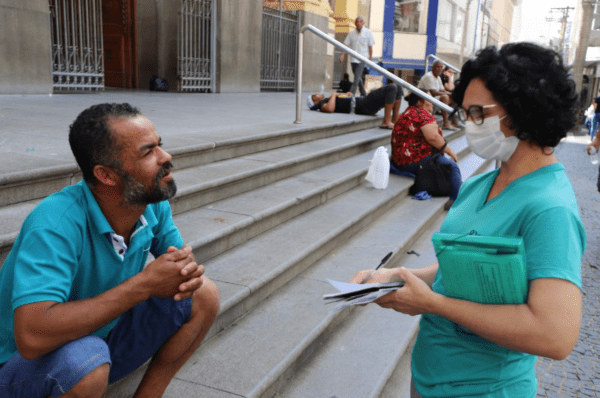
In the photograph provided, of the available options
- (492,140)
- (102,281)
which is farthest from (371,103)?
(492,140)

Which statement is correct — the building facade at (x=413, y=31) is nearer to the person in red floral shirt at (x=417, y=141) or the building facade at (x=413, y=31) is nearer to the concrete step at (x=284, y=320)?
the person in red floral shirt at (x=417, y=141)

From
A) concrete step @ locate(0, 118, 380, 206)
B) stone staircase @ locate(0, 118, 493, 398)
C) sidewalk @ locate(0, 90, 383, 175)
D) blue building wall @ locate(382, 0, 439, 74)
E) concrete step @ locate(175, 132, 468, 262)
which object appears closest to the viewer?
stone staircase @ locate(0, 118, 493, 398)

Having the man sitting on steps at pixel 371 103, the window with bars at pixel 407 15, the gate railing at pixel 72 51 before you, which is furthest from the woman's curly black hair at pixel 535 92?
the window with bars at pixel 407 15

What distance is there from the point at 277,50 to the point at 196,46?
128 inches

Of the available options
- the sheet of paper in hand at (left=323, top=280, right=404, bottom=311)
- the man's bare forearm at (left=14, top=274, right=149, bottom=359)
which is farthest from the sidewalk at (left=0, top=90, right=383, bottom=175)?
the sheet of paper in hand at (left=323, top=280, right=404, bottom=311)

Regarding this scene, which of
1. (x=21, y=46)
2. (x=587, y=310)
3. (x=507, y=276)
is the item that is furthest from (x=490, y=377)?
(x=21, y=46)

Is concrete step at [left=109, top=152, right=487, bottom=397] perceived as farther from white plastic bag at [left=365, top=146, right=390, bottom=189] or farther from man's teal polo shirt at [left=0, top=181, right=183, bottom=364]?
white plastic bag at [left=365, top=146, right=390, bottom=189]

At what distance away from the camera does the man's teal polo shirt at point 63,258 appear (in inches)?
62.4

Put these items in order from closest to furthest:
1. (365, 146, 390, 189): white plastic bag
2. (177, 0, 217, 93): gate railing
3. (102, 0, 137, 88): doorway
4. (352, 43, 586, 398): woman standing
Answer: (352, 43, 586, 398): woman standing → (365, 146, 390, 189): white plastic bag → (177, 0, 217, 93): gate railing → (102, 0, 137, 88): doorway

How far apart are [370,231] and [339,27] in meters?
18.3

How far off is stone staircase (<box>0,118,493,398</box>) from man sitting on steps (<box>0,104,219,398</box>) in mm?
362

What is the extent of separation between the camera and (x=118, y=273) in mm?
1909

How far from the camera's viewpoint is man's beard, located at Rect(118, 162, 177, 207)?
A: 188 centimetres

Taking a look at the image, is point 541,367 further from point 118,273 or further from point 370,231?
point 118,273
